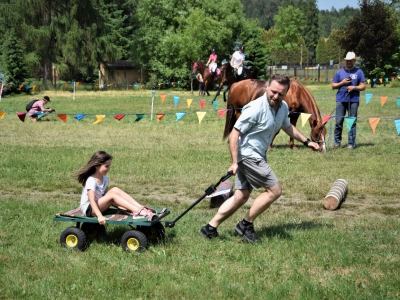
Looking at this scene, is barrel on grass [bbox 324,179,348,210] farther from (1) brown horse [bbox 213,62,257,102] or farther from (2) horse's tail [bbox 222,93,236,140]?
(1) brown horse [bbox 213,62,257,102]

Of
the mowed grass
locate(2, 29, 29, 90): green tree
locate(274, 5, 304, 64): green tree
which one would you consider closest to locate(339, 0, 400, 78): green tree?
locate(2, 29, 29, 90): green tree

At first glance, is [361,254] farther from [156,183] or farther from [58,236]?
[156,183]

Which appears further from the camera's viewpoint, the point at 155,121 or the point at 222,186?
the point at 155,121

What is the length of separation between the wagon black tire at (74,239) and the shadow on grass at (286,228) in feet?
7.14

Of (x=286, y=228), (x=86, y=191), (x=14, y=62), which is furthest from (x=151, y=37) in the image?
(x=86, y=191)

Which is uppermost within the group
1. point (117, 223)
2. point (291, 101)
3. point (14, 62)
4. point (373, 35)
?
point (373, 35)

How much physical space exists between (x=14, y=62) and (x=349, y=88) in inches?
1320

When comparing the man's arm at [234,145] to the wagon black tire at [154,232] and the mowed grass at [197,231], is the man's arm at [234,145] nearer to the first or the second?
the mowed grass at [197,231]

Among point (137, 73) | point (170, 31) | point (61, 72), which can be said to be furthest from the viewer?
point (137, 73)

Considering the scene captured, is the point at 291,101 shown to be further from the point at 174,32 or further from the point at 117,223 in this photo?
the point at 174,32

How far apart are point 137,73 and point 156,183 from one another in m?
57.8

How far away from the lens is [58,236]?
6938 mm

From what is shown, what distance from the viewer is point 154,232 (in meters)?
6.71

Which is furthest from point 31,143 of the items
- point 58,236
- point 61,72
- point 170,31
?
point 170,31
